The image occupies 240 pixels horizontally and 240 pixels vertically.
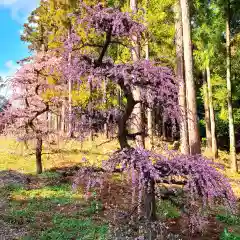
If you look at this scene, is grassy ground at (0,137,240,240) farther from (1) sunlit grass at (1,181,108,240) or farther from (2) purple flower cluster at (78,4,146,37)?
(2) purple flower cluster at (78,4,146,37)

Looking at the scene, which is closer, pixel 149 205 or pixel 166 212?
pixel 149 205

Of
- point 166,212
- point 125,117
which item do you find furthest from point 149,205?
point 166,212

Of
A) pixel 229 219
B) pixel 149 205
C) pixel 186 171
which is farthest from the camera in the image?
pixel 229 219

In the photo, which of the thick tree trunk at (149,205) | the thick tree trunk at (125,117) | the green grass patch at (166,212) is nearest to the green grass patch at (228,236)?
the green grass patch at (166,212)

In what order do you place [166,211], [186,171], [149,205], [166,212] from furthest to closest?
[166,211] < [166,212] < [149,205] < [186,171]

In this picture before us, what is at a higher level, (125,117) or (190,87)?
(190,87)

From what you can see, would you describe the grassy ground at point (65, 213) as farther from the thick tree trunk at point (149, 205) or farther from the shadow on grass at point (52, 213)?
the thick tree trunk at point (149, 205)

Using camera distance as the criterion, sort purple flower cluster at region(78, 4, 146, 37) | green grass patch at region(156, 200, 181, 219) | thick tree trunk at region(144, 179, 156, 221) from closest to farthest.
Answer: purple flower cluster at region(78, 4, 146, 37), thick tree trunk at region(144, 179, 156, 221), green grass patch at region(156, 200, 181, 219)

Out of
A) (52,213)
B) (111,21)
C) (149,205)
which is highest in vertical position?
(111,21)

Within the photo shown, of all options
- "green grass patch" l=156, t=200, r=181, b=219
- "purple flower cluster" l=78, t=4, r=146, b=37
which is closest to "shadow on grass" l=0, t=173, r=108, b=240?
"green grass patch" l=156, t=200, r=181, b=219

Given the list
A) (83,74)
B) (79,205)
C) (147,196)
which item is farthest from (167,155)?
(79,205)

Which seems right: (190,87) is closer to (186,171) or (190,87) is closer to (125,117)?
(125,117)

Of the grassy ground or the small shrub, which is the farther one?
the small shrub

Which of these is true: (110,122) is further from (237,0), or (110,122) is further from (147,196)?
(237,0)
